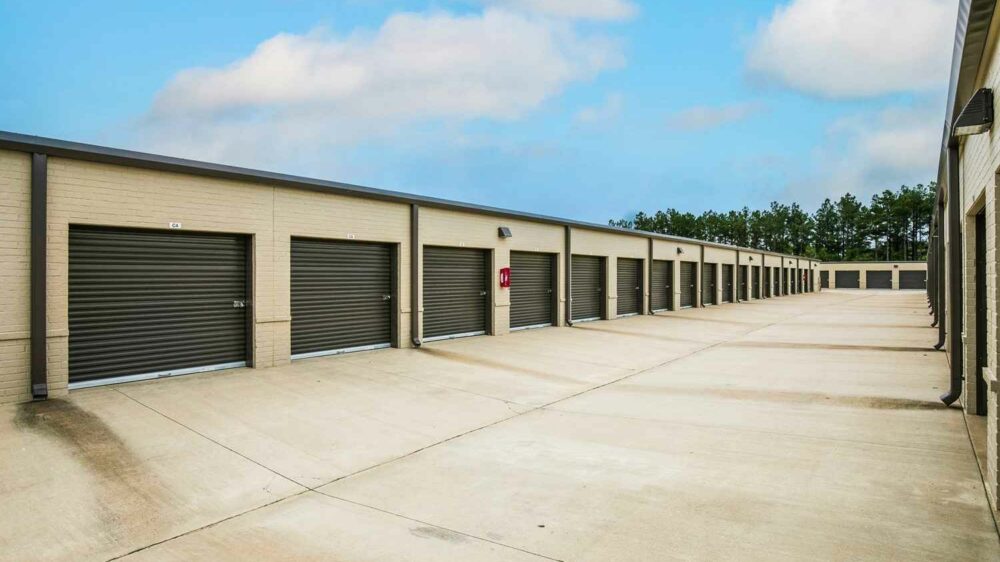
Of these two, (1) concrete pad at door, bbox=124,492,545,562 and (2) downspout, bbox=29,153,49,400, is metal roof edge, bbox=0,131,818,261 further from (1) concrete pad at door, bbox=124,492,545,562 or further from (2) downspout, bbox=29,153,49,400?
(1) concrete pad at door, bbox=124,492,545,562

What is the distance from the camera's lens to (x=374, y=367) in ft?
32.6

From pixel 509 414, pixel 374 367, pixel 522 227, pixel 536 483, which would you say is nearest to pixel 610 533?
pixel 536 483

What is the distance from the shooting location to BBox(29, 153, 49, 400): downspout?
7.02 m

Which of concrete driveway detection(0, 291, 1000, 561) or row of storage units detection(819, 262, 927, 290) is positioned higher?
row of storage units detection(819, 262, 927, 290)

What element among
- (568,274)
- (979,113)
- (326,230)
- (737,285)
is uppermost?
(979,113)

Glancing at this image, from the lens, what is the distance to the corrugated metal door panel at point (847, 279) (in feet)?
207

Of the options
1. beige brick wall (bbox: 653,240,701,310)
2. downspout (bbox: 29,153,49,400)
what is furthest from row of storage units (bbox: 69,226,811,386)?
beige brick wall (bbox: 653,240,701,310)

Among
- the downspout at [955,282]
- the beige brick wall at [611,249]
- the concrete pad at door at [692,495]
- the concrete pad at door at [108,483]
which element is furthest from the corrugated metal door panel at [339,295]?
the downspout at [955,282]

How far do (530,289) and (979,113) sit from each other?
12.4 metres

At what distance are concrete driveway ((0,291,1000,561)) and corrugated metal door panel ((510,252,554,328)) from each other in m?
6.63

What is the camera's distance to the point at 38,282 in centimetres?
704

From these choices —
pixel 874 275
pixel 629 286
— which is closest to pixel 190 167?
pixel 629 286

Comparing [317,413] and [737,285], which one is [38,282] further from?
[737,285]

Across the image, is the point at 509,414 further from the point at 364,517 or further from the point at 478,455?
the point at 364,517
